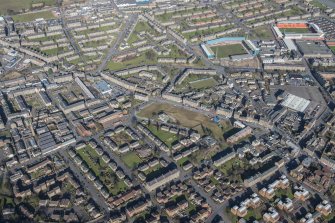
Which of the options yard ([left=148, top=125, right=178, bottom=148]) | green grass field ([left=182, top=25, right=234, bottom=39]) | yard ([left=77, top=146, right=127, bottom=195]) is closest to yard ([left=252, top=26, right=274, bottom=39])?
green grass field ([left=182, top=25, right=234, bottom=39])

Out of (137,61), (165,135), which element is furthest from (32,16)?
(165,135)

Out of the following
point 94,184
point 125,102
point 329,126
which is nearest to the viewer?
point 94,184

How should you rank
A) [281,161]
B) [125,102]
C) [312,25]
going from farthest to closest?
[312,25] < [125,102] < [281,161]

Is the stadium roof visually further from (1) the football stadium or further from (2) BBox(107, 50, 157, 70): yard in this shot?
(2) BBox(107, 50, 157, 70): yard

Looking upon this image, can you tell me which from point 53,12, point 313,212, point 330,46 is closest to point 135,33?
point 53,12

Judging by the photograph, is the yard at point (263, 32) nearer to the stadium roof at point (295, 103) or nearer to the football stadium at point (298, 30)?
the football stadium at point (298, 30)

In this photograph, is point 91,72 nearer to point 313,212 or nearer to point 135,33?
point 135,33

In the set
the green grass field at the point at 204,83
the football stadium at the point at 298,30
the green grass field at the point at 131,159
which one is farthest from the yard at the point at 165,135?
the football stadium at the point at 298,30
